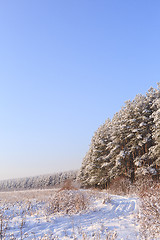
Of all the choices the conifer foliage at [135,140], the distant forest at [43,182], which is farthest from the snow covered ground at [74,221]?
the distant forest at [43,182]

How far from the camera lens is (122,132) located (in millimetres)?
25781

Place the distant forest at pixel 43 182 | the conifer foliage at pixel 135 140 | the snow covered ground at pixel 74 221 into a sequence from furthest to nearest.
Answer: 1. the distant forest at pixel 43 182
2. the conifer foliage at pixel 135 140
3. the snow covered ground at pixel 74 221

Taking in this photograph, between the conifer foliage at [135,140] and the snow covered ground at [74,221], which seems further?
the conifer foliage at [135,140]

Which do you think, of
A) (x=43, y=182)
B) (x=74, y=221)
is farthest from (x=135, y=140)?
(x=43, y=182)

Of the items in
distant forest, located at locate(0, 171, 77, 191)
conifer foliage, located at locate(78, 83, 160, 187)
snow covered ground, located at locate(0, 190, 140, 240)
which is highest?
conifer foliage, located at locate(78, 83, 160, 187)

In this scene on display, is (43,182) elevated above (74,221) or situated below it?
below

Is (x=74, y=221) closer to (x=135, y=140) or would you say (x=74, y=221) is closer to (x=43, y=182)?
(x=135, y=140)

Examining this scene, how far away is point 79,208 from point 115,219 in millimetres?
2221

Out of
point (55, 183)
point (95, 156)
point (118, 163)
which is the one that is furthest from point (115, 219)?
point (55, 183)

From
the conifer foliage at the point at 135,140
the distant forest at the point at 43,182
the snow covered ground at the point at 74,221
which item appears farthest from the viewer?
the distant forest at the point at 43,182

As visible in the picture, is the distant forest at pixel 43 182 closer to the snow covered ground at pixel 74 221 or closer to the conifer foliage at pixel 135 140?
the conifer foliage at pixel 135 140

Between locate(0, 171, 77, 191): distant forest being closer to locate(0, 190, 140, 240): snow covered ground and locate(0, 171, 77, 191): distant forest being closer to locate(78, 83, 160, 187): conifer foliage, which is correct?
locate(78, 83, 160, 187): conifer foliage

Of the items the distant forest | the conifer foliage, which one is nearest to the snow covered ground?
the conifer foliage

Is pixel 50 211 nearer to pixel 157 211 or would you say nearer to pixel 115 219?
pixel 115 219
